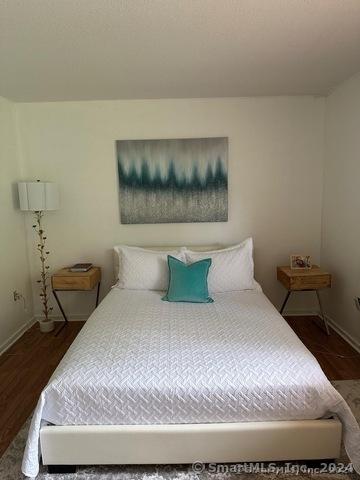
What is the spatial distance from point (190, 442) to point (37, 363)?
1.72 metres

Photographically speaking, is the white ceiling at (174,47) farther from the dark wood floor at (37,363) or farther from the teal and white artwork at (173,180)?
the dark wood floor at (37,363)

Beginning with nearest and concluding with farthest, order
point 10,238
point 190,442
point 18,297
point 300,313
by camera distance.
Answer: point 190,442
point 10,238
point 18,297
point 300,313

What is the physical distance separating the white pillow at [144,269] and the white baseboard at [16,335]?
1224mm

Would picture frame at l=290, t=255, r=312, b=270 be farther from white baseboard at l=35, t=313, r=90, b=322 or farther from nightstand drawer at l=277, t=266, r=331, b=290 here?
white baseboard at l=35, t=313, r=90, b=322

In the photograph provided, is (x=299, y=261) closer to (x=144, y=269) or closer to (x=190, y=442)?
(x=144, y=269)

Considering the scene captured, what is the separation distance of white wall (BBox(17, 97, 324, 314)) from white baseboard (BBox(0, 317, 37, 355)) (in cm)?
47

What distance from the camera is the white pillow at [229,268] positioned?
9.27ft

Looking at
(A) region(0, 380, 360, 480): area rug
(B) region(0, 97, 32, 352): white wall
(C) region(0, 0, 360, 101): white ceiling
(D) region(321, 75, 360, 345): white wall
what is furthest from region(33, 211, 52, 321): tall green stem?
(D) region(321, 75, 360, 345): white wall

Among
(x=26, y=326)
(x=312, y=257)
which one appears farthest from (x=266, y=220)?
(x=26, y=326)

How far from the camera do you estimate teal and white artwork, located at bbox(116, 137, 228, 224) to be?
3.23m

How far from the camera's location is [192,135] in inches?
127

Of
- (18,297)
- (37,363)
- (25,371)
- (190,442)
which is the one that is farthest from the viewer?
(18,297)

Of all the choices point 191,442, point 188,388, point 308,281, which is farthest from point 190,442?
point 308,281

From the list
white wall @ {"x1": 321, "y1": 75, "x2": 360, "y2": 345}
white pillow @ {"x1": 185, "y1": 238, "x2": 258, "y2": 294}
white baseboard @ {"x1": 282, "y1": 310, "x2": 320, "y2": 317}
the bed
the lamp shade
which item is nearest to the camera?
the bed
